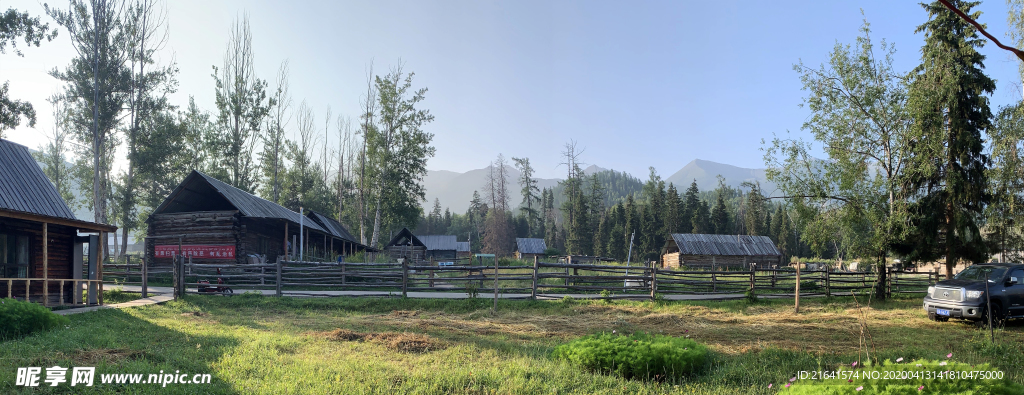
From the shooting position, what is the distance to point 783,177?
1819 centimetres

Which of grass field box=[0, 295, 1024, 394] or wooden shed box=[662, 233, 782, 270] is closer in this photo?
grass field box=[0, 295, 1024, 394]

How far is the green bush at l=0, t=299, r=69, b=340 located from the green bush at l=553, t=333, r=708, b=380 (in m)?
9.25

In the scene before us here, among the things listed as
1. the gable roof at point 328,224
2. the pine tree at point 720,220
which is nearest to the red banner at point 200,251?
the gable roof at point 328,224

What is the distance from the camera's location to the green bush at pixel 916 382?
3.69 meters

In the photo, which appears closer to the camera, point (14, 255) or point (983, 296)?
point (983, 296)

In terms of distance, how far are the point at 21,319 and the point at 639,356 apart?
1037 centimetres

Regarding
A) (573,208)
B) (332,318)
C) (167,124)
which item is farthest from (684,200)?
(332,318)

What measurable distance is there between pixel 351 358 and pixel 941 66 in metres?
20.2

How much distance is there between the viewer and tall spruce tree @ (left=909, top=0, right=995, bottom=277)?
16.6 meters

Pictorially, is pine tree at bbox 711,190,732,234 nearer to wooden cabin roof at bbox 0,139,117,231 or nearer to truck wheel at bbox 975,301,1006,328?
truck wheel at bbox 975,301,1006,328

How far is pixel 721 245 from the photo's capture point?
4550cm

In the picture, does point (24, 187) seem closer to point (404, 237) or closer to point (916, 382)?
point (916, 382)

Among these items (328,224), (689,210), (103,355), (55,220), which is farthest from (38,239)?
(689,210)

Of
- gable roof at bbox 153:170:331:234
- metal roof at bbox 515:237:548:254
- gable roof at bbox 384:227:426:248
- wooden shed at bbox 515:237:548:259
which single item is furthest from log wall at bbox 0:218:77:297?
metal roof at bbox 515:237:548:254
